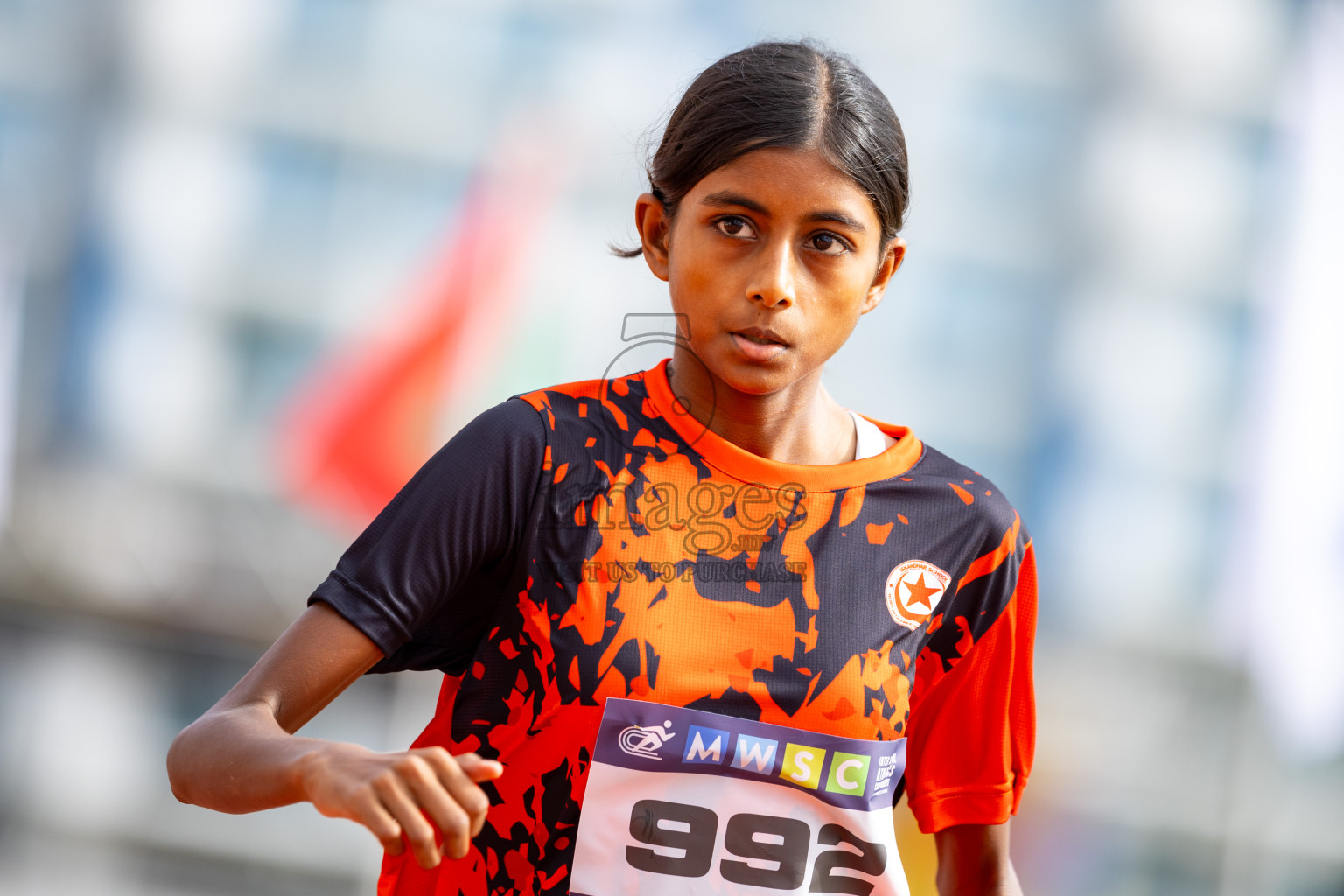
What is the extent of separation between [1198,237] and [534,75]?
7.00ft

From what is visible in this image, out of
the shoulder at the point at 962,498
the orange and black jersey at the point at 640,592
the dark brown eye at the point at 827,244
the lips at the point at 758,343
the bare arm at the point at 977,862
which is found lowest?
the bare arm at the point at 977,862

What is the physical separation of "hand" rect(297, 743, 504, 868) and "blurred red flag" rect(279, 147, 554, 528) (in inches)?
113

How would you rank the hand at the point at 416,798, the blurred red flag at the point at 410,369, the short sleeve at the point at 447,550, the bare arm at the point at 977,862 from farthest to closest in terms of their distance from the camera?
the blurred red flag at the point at 410,369 < the bare arm at the point at 977,862 < the short sleeve at the point at 447,550 < the hand at the point at 416,798

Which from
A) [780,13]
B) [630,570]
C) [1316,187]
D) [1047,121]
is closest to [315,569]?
[780,13]

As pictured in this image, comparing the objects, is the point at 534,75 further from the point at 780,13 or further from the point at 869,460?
the point at 869,460

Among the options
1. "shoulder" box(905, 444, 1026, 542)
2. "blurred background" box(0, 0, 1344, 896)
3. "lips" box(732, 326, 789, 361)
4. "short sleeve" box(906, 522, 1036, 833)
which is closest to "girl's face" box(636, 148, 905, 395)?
"lips" box(732, 326, 789, 361)

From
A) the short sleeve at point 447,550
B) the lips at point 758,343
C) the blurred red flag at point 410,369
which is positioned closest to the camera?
the short sleeve at point 447,550

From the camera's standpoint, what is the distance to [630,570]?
0.92 meters

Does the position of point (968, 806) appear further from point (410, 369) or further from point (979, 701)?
point (410, 369)

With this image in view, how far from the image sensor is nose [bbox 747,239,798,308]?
932 mm

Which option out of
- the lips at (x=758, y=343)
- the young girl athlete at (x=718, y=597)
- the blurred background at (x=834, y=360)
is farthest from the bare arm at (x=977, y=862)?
the blurred background at (x=834, y=360)

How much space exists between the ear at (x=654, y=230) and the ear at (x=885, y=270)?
0.60 ft

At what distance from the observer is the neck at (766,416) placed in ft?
3.35

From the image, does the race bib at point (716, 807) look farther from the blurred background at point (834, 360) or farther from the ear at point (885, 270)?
the blurred background at point (834, 360)
